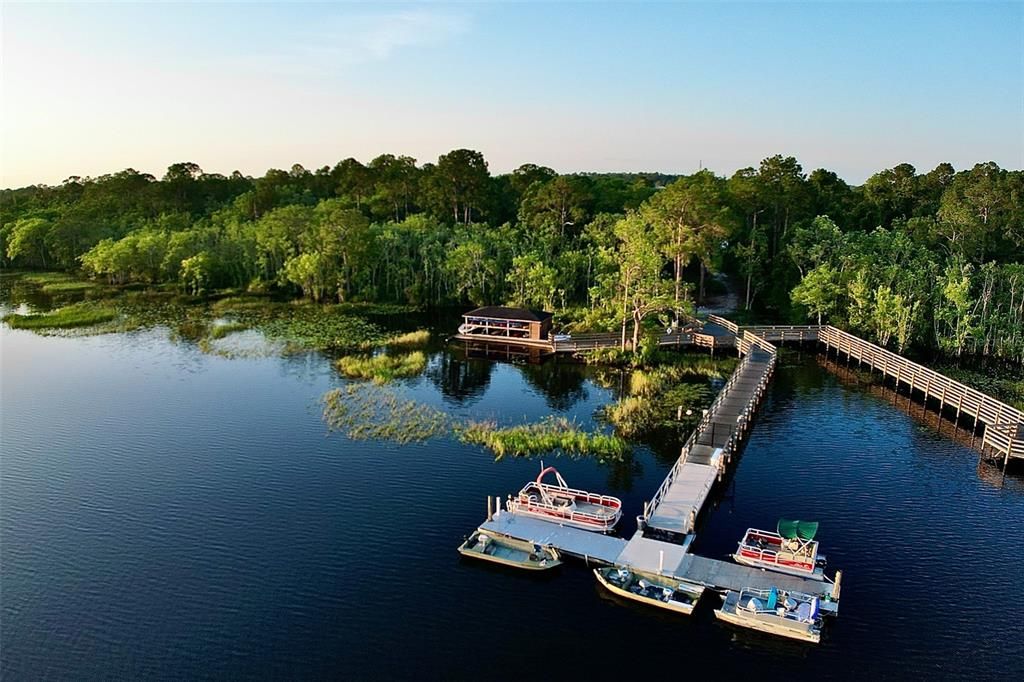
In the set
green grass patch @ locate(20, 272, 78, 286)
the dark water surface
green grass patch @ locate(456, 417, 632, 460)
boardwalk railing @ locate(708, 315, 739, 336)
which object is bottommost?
the dark water surface

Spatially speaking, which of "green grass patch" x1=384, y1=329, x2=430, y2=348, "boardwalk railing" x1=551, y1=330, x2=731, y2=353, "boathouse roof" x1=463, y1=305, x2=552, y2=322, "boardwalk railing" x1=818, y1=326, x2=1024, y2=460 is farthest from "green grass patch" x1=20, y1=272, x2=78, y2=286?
"boardwalk railing" x1=818, y1=326, x2=1024, y2=460

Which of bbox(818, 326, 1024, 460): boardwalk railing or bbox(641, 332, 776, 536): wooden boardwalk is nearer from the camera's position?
bbox(641, 332, 776, 536): wooden boardwalk

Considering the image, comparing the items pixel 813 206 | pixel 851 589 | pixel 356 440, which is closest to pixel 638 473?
pixel 851 589

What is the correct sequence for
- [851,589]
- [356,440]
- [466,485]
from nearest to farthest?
[851,589] < [466,485] < [356,440]

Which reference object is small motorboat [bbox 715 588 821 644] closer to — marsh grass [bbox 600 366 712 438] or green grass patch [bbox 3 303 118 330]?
marsh grass [bbox 600 366 712 438]

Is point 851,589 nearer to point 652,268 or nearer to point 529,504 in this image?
point 529,504

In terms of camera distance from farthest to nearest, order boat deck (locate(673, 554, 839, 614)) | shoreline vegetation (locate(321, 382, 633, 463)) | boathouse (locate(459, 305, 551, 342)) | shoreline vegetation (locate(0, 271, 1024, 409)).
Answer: boathouse (locate(459, 305, 551, 342)), shoreline vegetation (locate(0, 271, 1024, 409)), shoreline vegetation (locate(321, 382, 633, 463)), boat deck (locate(673, 554, 839, 614))
